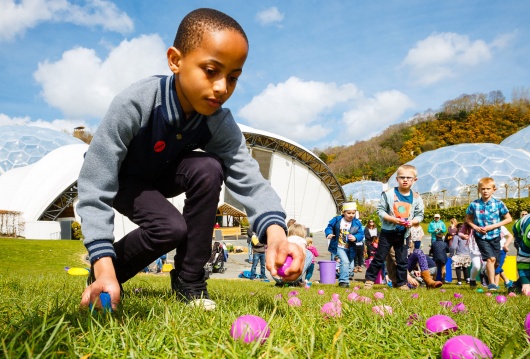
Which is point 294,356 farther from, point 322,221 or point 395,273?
point 322,221

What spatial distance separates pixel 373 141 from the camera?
279 feet

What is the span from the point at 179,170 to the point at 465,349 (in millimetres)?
1916

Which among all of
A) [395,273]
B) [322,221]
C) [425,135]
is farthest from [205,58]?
[425,135]

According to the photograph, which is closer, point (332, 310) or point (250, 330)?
point (250, 330)

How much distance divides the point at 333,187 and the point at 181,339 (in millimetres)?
41175

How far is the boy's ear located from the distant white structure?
84.5 ft

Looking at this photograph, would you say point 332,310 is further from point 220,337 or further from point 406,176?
point 406,176

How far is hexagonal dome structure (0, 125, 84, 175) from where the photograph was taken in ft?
158

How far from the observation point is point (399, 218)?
21.8 feet

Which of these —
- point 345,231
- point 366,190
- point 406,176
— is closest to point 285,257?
point 406,176

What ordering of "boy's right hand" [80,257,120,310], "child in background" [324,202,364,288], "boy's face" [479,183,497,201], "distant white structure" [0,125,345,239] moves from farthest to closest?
"distant white structure" [0,125,345,239], "child in background" [324,202,364,288], "boy's face" [479,183,497,201], "boy's right hand" [80,257,120,310]

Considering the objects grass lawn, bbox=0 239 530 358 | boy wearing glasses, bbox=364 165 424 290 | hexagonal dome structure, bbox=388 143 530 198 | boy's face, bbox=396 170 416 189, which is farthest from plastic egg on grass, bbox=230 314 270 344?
hexagonal dome structure, bbox=388 143 530 198

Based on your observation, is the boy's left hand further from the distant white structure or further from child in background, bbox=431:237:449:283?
the distant white structure

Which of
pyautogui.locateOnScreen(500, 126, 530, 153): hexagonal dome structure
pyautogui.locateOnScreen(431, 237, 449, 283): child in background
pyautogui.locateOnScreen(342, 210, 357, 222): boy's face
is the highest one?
pyautogui.locateOnScreen(500, 126, 530, 153): hexagonal dome structure
